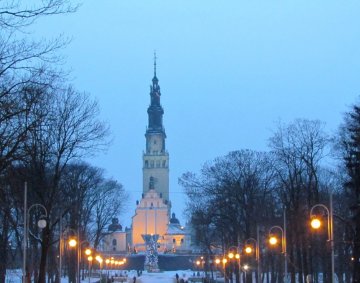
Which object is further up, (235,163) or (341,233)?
(235,163)

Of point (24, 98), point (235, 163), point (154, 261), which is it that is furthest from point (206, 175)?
point (154, 261)

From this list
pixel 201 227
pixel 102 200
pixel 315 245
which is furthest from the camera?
pixel 102 200

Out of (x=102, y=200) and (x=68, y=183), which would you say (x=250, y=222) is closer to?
(x=68, y=183)

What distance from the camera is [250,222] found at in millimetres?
61531

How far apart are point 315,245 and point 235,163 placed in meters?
11.3

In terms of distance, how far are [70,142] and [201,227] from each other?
32987 millimetres

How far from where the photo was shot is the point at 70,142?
41.8 m

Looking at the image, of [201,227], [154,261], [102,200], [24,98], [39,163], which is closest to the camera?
[24,98]

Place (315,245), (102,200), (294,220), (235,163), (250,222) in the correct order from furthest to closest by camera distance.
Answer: (102,200), (235,163), (250,222), (315,245), (294,220)

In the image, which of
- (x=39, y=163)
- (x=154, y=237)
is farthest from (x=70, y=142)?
(x=154, y=237)

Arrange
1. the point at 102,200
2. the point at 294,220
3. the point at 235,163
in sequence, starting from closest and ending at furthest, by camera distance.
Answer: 1. the point at 294,220
2. the point at 235,163
3. the point at 102,200

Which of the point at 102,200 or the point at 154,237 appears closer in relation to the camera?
the point at 102,200

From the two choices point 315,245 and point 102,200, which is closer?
point 315,245

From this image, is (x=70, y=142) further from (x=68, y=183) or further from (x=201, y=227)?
(x=201, y=227)
